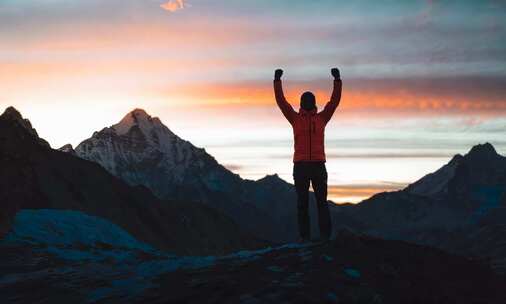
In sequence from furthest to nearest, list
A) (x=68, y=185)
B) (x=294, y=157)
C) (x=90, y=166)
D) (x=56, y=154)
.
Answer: (x=90, y=166), (x=56, y=154), (x=68, y=185), (x=294, y=157)

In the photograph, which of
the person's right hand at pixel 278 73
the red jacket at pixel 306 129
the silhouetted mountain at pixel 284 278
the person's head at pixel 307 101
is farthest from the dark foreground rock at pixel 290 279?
the person's right hand at pixel 278 73

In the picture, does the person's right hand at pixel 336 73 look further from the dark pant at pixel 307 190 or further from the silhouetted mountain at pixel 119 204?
the silhouetted mountain at pixel 119 204

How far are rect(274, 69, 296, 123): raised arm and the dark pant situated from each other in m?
1.11

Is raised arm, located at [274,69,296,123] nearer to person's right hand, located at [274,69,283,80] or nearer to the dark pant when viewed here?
person's right hand, located at [274,69,283,80]

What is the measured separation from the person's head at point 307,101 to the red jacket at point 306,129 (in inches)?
3.8

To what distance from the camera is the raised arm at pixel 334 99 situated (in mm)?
16828

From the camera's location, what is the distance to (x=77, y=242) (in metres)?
23.5

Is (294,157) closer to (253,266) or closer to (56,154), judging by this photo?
(253,266)

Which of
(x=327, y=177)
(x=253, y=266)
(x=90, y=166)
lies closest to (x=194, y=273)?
(x=253, y=266)

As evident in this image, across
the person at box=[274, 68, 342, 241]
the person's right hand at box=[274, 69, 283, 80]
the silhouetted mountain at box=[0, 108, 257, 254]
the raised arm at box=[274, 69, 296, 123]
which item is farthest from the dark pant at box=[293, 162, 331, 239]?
the silhouetted mountain at box=[0, 108, 257, 254]

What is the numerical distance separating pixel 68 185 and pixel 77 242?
95451 mm

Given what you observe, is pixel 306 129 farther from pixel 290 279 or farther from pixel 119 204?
pixel 119 204

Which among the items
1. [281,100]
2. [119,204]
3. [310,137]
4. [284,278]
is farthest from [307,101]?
[119,204]

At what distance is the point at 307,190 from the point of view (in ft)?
54.9
